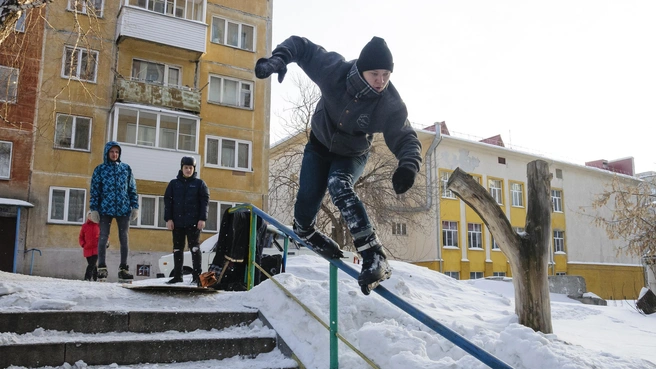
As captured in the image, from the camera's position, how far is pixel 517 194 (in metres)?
35.7

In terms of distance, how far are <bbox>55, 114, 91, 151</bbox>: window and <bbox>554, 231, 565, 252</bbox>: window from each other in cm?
3098

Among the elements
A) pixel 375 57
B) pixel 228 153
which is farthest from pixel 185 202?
pixel 228 153

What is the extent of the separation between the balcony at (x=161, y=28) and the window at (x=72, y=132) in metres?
3.68

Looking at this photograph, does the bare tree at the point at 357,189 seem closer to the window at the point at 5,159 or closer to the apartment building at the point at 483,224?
the apartment building at the point at 483,224

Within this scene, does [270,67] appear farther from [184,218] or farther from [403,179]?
[184,218]

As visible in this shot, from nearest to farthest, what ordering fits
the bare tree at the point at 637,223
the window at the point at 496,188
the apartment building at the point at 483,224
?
1. the bare tree at the point at 637,223
2. the apartment building at the point at 483,224
3. the window at the point at 496,188

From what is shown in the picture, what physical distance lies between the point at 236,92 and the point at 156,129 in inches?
173

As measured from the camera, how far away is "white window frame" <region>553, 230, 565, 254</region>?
3719 cm

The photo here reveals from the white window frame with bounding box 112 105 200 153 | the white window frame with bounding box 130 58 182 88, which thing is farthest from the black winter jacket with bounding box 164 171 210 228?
the white window frame with bounding box 130 58 182 88

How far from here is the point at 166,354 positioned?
3922 mm

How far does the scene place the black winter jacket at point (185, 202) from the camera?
272 inches

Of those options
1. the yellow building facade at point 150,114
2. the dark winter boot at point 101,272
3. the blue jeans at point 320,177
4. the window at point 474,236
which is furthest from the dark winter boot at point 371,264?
the window at point 474,236

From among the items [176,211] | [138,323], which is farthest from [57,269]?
[138,323]

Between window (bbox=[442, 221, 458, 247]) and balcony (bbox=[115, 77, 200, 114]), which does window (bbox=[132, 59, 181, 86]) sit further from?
window (bbox=[442, 221, 458, 247])
